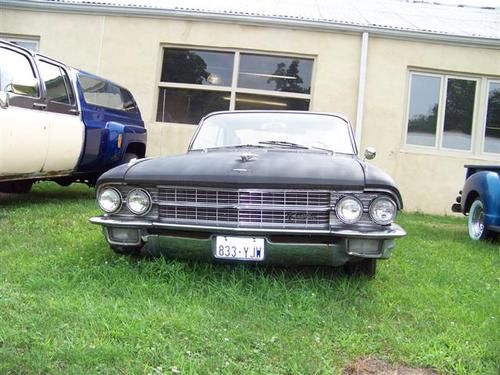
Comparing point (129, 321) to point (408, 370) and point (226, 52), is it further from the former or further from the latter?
point (226, 52)

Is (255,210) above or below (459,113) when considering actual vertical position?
below

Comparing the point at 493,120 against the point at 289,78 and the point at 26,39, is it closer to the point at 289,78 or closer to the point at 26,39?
the point at 289,78

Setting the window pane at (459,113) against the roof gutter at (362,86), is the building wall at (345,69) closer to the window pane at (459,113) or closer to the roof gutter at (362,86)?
the roof gutter at (362,86)

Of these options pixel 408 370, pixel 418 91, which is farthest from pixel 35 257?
pixel 418 91

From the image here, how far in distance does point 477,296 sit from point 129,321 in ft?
8.57

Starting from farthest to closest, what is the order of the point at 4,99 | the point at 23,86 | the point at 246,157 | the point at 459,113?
the point at 459,113
the point at 23,86
the point at 4,99
the point at 246,157

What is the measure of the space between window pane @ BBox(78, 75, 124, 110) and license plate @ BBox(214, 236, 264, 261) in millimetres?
4500

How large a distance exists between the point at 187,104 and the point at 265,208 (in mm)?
7893

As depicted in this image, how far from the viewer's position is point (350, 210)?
140 inches

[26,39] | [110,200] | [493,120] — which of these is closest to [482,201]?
[110,200]

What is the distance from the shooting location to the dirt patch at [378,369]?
268cm

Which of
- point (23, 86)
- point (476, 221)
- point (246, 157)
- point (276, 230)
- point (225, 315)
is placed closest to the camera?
point (225, 315)

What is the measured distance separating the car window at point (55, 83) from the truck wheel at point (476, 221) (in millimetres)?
5561

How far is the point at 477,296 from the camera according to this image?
3.99 m
